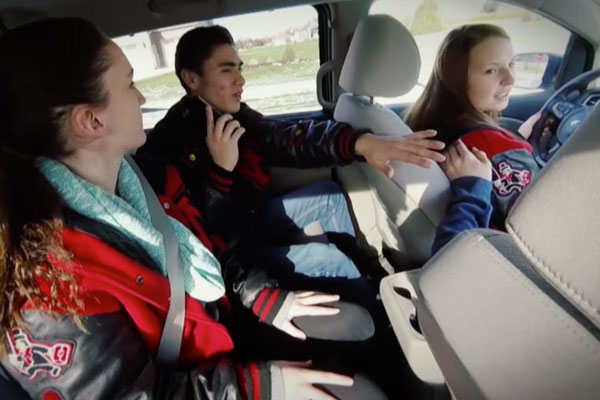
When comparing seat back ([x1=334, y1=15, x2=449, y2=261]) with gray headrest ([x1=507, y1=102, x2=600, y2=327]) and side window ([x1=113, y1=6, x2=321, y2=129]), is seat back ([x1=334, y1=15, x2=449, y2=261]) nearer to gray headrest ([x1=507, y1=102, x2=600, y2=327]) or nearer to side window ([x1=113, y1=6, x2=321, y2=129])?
side window ([x1=113, y1=6, x2=321, y2=129])

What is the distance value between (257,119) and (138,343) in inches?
43.7

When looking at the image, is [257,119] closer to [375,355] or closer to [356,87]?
[356,87]

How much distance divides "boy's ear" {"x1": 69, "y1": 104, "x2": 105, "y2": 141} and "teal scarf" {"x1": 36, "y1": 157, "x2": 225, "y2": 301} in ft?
0.26

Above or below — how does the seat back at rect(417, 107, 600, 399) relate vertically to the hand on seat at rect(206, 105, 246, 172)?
above

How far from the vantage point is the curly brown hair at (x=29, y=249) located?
Result: 0.69m

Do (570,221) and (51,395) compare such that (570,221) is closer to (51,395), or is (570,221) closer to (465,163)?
(51,395)

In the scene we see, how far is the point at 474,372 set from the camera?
545mm

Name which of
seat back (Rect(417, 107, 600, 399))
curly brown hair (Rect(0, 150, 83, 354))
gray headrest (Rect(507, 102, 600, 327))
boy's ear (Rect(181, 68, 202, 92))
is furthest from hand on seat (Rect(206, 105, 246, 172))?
gray headrest (Rect(507, 102, 600, 327))

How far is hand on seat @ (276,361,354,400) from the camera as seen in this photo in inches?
35.0

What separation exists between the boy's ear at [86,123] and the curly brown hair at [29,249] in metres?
0.13

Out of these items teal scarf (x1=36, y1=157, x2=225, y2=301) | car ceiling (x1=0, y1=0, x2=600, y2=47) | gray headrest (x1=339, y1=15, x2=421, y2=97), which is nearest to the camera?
teal scarf (x1=36, y1=157, x2=225, y2=301)

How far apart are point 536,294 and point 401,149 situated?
0.83 meters

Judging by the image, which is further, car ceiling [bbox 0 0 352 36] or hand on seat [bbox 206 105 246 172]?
hand on seat [bbox 206 105 246 172]

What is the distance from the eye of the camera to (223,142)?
1378 mm
